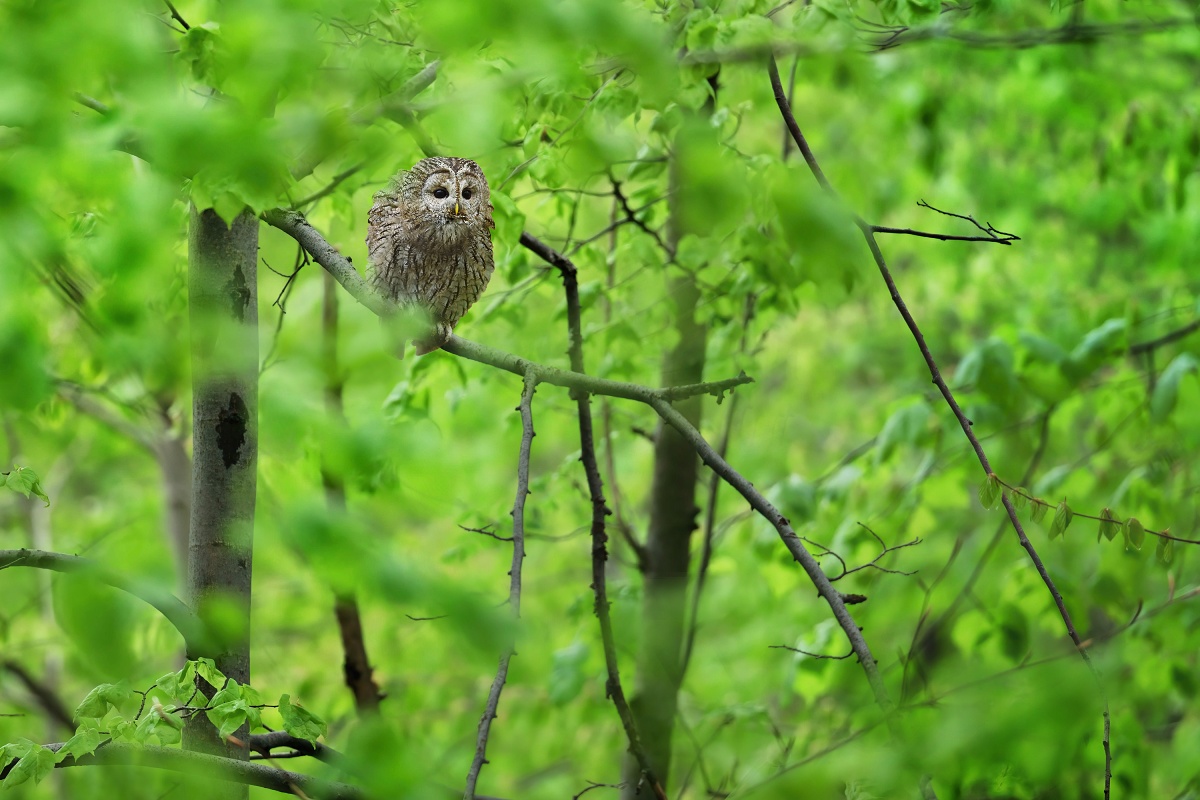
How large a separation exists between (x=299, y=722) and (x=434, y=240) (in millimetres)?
1030

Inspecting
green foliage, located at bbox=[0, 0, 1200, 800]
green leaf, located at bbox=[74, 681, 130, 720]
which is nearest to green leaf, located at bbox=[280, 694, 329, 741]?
green foliage, located at bbox=[0, 0, 1200, 800]

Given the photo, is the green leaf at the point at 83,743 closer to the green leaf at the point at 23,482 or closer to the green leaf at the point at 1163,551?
the green leaf at the point at 23,482

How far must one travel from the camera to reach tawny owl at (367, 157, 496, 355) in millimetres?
2078

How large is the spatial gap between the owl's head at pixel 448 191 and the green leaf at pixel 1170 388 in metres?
1.91

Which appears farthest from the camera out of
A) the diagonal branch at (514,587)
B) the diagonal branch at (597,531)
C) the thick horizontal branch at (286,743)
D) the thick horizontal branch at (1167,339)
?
the thick horizontal branch at (1167,339)

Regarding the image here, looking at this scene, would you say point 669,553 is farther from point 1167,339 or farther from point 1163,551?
point 1167,339

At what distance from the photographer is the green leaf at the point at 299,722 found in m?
1.62

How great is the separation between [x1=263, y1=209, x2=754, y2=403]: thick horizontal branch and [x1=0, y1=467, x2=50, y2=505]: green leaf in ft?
1.94

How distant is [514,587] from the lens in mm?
1419

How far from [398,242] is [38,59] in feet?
3.74

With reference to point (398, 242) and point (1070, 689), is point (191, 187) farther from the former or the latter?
point (1070, 689)

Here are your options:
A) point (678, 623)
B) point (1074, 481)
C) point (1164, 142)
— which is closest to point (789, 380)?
point (1164, 142)

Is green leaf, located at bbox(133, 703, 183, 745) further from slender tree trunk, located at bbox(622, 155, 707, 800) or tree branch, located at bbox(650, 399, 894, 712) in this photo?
slender tree trunk, located at bbox(622, 155, 707, 800)

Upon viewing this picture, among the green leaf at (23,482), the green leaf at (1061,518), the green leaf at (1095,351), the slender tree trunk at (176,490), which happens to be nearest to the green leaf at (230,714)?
the green leaf at (23,482)
